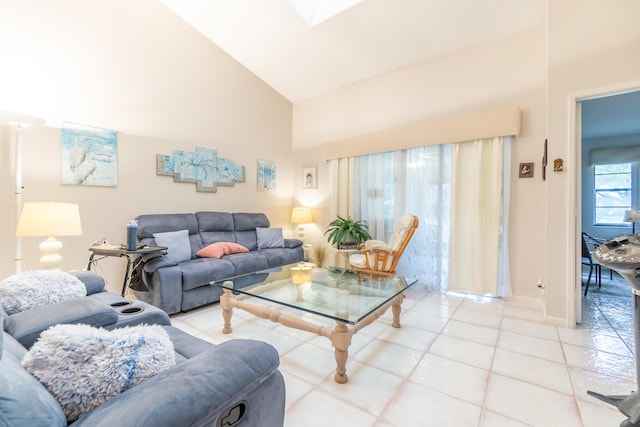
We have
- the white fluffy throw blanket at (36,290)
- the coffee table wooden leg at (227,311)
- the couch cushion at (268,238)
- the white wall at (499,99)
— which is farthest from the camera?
the couch cushion at (268,238)

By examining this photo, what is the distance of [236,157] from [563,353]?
435cm

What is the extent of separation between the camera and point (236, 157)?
14.4ft

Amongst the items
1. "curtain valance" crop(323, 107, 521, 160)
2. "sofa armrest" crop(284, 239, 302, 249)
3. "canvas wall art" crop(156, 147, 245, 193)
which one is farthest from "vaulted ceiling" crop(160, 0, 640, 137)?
"sofa armrest" crop(284, 239, 302, 249)

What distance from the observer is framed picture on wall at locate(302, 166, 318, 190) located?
5.01 metres

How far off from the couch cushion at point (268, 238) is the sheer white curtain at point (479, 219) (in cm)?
242

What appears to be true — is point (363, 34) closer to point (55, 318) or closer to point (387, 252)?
A: point (387, 252)

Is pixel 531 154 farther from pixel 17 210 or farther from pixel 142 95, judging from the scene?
pixel 17 210

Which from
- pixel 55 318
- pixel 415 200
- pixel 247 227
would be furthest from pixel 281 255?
pixel 55 318

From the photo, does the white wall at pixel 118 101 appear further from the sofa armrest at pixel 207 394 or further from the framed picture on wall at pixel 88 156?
the sofa armrest at pixel 207 394

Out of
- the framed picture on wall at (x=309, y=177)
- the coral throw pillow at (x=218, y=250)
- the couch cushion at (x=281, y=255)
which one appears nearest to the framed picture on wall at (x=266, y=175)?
the framed picture on wall at (x=309, y=177)

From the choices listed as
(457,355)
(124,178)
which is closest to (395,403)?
(457,355)

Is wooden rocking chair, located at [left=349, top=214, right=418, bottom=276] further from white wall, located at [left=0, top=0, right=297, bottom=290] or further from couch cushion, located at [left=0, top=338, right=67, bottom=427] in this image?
couch cushion, located at [left=0, top=338, right=67, bottom=427]

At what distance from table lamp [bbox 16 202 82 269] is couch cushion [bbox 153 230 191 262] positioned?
32.6 inches

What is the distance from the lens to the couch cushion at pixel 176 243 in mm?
3115
